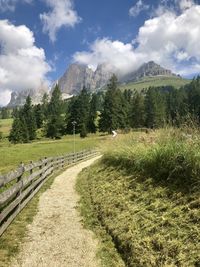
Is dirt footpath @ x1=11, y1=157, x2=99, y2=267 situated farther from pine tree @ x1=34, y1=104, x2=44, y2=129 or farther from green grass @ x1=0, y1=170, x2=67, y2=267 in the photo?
pine tree @ x1=34, y1=104, x2=44, y2=129

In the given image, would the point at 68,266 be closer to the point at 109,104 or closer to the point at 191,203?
the point at 191,203

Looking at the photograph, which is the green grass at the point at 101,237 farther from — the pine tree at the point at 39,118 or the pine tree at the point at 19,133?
the pine tree at the point at 39,118

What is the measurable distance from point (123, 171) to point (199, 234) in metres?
6.88

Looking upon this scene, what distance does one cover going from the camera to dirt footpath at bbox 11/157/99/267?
6.20 meters

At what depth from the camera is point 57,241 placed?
23.9ft

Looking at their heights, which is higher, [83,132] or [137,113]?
[137,113]

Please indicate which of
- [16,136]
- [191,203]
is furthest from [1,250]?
[16,136]

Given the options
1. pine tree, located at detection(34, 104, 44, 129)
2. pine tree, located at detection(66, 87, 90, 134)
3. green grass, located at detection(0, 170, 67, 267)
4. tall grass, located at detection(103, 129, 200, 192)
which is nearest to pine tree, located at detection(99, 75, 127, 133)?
pine tree, located at detection(66, 87, 90, 134)

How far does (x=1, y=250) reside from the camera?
658 cm

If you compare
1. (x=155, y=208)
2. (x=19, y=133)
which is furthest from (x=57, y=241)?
(x=19, y=133)

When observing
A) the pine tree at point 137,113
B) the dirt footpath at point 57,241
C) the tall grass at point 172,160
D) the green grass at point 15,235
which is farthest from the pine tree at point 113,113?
the green grass at point 15,235

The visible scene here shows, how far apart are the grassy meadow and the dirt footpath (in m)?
0.33

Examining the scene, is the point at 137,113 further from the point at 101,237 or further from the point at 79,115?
the point at 101,237

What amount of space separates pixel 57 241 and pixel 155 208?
241cm
